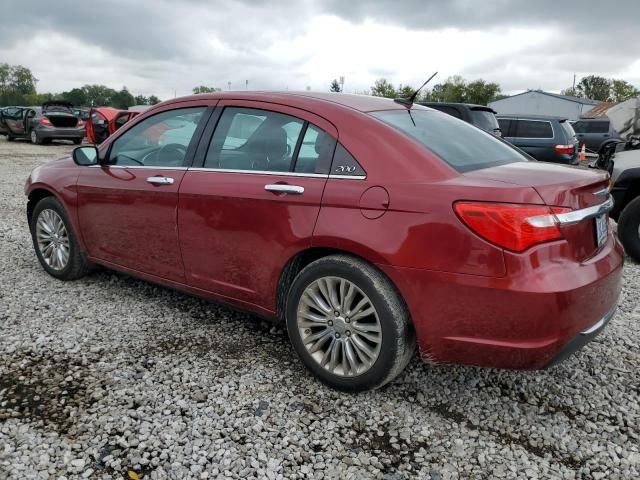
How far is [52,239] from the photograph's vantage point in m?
→ 4.71

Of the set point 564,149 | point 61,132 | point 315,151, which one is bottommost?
point 564,149

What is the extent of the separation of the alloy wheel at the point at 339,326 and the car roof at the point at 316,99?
104cm

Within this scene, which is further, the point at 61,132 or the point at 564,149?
the point at 61,132

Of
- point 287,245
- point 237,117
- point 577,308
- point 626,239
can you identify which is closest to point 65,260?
point 237,117

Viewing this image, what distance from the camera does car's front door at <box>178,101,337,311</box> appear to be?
2945 millimetres

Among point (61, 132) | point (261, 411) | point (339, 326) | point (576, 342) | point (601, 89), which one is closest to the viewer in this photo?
point (576, 342)

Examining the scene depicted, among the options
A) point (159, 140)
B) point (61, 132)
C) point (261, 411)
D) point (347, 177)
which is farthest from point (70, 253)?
point (61, 132)

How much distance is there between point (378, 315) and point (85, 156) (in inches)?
108

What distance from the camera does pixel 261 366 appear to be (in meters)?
3.24

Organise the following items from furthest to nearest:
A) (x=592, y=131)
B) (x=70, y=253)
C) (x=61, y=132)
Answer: (x=592, y=131), (x=61, y=132), (x=70, y=253)

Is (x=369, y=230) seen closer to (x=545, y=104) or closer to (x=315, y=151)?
(x=315, y=151)

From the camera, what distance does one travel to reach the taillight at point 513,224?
2.35 meters

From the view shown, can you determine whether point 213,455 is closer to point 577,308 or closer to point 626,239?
point 577,308

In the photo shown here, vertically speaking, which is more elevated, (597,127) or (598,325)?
(597,127)
